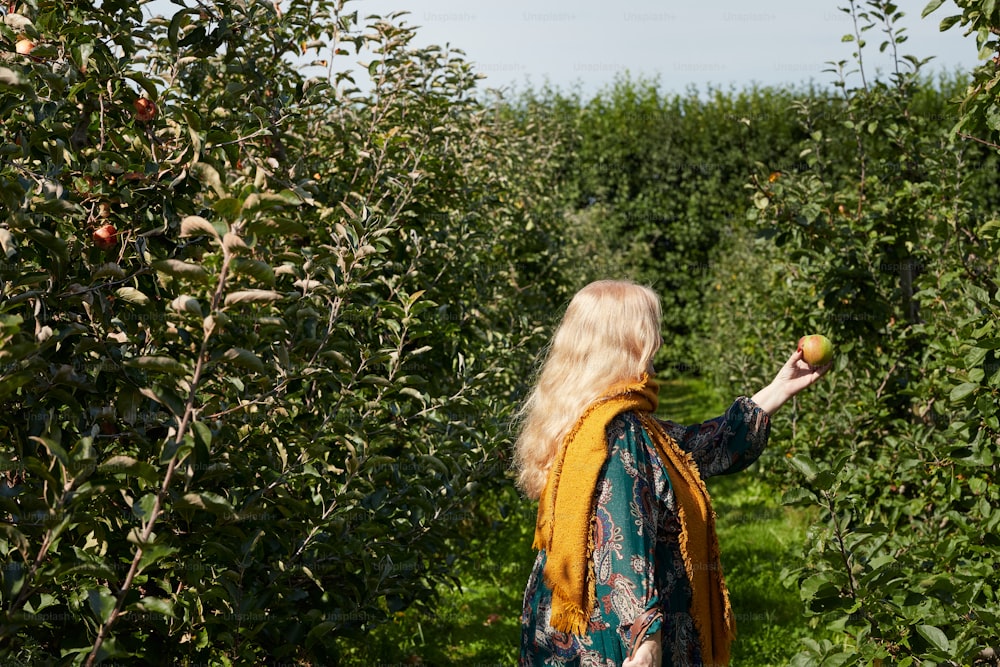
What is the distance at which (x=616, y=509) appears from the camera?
71.5 inches

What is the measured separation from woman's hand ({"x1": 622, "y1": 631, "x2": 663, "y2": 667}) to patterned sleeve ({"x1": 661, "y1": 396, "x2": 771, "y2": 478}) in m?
0.56

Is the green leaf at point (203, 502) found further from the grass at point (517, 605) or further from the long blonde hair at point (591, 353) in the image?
the grass at point (517, 605)

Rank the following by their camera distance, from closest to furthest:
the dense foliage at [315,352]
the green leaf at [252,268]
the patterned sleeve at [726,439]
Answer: the green leaf at [252,268] < the dense foliage at [315,352] < the patterned sleeve at [726,439]

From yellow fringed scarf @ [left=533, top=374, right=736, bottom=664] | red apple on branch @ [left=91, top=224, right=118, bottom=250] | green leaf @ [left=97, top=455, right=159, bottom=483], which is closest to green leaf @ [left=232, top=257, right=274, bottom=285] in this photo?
green leaf @ [left=97, top=455, right=159, bottom=483]

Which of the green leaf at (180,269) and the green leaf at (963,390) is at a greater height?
the green leaf at (180,269)

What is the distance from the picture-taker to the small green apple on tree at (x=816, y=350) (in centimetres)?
225

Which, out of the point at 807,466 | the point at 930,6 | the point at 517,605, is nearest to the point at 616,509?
the point at 807,466

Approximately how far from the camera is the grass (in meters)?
3.64

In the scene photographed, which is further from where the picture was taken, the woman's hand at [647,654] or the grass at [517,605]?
the grass at [517,605]

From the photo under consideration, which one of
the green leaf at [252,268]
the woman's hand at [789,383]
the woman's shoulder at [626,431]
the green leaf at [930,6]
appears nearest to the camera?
the green leaf at [252,268]

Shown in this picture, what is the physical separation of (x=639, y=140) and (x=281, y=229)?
474 inches

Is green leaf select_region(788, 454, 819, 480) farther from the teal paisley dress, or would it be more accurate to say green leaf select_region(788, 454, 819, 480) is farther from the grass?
the grass

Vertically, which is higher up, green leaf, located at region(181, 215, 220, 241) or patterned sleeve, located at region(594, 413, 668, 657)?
green leaf, located at region(181, 215, 220, 241)

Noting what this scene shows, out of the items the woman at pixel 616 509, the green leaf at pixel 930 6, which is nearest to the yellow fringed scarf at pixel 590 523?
the woman at pixel 616 509
